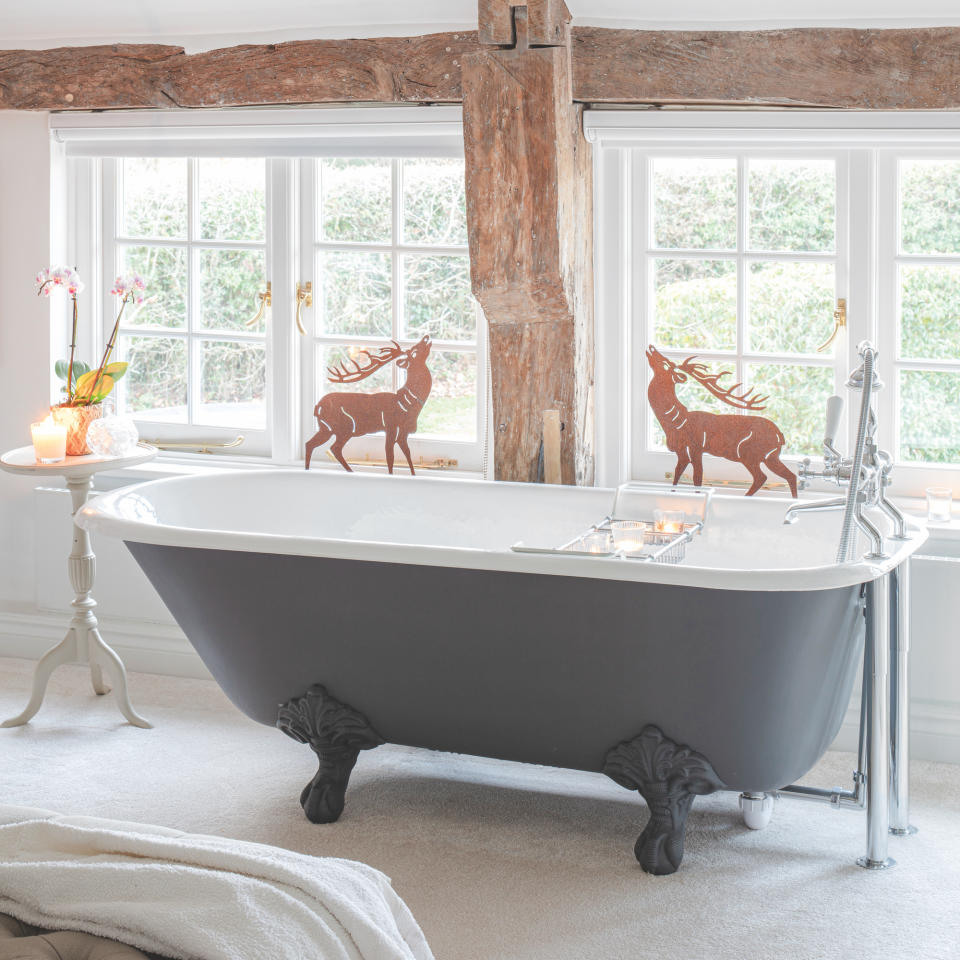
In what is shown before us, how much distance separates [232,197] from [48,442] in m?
1.13

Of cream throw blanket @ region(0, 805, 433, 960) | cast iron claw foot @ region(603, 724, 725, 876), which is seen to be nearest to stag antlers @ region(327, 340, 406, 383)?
cast iron claw foot @ region(603, 724, 725, 876)

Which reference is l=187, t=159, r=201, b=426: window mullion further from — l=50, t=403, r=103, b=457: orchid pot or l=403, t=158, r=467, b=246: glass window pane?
l=403, t=158, r=467, b=246: glass window pane

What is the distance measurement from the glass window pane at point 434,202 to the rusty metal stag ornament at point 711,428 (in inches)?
29.4

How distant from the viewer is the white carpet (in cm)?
232

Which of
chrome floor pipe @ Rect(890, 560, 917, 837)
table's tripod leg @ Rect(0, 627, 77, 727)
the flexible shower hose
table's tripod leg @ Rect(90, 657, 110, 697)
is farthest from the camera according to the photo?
table's tripod leg @ Rect(90, 657, 110, 697)

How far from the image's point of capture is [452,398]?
12.7ft

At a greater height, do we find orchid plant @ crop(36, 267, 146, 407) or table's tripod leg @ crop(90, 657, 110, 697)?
orchid plant @ crop(36, 267, 146, 407)

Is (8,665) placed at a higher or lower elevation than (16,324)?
lower

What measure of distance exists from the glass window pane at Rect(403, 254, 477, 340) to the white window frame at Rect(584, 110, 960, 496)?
46 cm

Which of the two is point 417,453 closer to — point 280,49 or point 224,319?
point 224,319

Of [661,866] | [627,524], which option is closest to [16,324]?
[627,524]

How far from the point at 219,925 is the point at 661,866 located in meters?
1.49

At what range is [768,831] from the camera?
2771 millimetres

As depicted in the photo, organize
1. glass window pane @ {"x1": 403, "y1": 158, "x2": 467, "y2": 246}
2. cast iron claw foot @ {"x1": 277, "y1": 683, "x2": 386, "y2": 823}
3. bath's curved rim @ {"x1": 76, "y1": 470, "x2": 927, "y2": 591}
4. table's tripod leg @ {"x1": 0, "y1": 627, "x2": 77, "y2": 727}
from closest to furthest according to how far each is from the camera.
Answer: bath's curved rim @ {"x1": 76, "y1": 470, "x2": 927, "y2": 591} → cast iron claw foot @ {"x1": 277, "y1": 683, "x2": 386, "y2": 823} → table's tripod leg @ {"x1": 0, "y1": 627, "x2": 77, "y2": 727} → glass window pane @ {"x1": 403, "y1": 158, "x2": 467, "y2": 246}
